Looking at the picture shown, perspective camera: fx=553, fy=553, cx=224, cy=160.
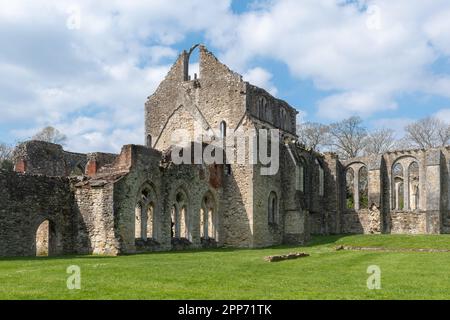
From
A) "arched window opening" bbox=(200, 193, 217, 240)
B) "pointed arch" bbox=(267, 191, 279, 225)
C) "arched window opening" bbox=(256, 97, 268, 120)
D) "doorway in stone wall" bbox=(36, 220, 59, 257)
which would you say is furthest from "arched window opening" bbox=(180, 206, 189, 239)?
"arched window opening" bbox=(256, 97, 268, 120)

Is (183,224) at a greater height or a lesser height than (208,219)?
lesser

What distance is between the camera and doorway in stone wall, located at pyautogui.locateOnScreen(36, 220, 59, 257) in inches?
954

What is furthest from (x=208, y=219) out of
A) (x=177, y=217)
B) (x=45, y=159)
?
(x=45, y=159)

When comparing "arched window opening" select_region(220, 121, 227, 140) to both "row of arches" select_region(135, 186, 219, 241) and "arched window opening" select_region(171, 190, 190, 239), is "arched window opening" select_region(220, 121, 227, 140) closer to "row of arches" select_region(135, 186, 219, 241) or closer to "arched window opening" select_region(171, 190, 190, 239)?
"row of arches" select_region(135, 186, 219, 241)

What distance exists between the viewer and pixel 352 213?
143ft

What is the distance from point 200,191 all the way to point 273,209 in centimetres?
597

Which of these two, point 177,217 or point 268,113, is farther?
point 268,113

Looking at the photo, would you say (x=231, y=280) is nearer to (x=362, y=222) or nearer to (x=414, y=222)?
(x=414, y=222)

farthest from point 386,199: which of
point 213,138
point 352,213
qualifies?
point 213,138

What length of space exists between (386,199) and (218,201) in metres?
17.3

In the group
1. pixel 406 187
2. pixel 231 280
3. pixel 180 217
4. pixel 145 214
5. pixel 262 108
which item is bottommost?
pixel 231 280

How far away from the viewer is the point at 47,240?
25.8 m

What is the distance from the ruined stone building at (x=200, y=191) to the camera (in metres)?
23.7
